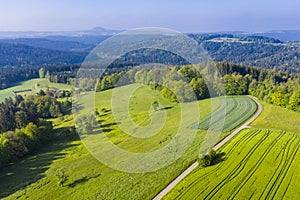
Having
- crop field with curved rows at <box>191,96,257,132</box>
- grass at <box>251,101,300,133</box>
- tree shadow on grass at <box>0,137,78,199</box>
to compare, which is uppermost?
crop field with curved rows at <box>191,96,257,132</box>

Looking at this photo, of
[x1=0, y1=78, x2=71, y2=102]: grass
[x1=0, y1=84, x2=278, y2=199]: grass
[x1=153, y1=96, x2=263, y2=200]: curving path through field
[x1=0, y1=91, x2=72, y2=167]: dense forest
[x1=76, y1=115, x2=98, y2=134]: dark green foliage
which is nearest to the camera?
[x1=153, y1=96, x2=263, y2=200]: curving path through field

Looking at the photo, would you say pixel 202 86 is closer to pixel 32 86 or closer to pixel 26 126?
pixel 26 126

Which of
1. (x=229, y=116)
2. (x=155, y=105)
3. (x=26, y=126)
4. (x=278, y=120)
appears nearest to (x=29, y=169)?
(x=26, y=126)

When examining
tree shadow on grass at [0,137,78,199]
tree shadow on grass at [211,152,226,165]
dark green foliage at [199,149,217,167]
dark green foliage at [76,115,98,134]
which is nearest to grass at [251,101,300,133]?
tree shadow on grass at [211,152,226,165]

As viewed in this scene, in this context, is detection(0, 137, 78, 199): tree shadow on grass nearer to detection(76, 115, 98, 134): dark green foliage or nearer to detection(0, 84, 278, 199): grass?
detection(0, 84, 278, 199): grass

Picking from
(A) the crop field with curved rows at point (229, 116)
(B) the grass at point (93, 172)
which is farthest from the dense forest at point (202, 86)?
(B) the grass at point (93, 172)
